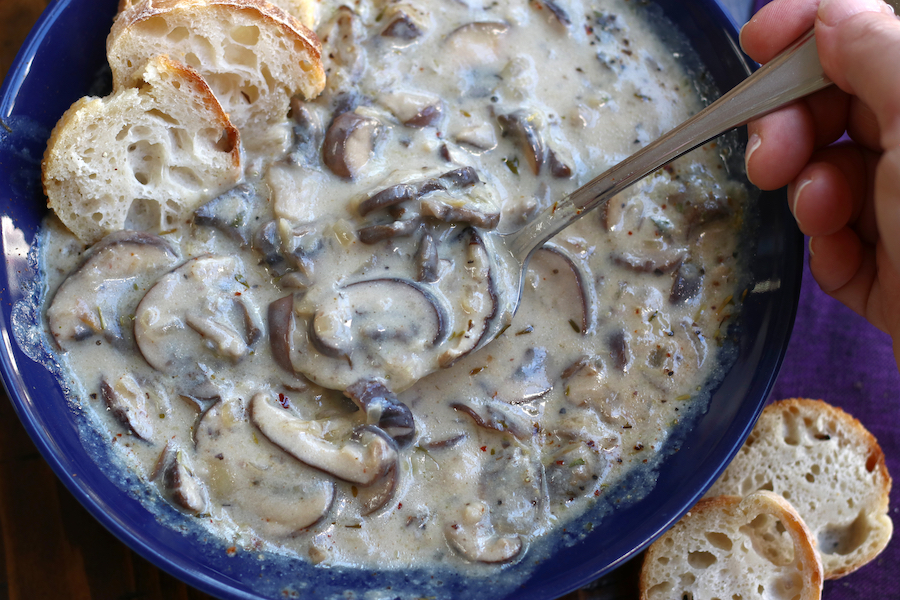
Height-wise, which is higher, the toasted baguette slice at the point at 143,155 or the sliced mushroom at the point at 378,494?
Result: the toasted baguette slice at the point at 143,155

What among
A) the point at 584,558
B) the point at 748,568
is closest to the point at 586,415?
the point at 584,558

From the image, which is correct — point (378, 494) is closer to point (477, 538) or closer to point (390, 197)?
point (477, 538)

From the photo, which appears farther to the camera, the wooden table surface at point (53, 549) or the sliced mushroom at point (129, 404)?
the wooden table surface at point (53, 549)

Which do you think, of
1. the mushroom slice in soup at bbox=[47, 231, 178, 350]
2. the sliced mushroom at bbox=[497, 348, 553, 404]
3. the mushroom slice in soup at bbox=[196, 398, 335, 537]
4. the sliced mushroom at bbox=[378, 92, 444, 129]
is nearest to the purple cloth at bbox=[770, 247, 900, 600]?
the sliced mushroom at bbox=[497, 348, 553, 404]

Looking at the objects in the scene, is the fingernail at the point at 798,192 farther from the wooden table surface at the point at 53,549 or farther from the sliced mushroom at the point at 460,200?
the wooden table surface at the point at 53,549

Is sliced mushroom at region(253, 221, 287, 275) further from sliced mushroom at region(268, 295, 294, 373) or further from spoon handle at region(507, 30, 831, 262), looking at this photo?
spoon handle at region(507, 30, 831, 262)

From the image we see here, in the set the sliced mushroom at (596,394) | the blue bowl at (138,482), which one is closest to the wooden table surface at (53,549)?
the blue bowl at (138,482)

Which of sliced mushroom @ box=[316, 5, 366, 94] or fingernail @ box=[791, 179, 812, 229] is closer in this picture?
fingernail @ box=[791, 179, 812, 229]
